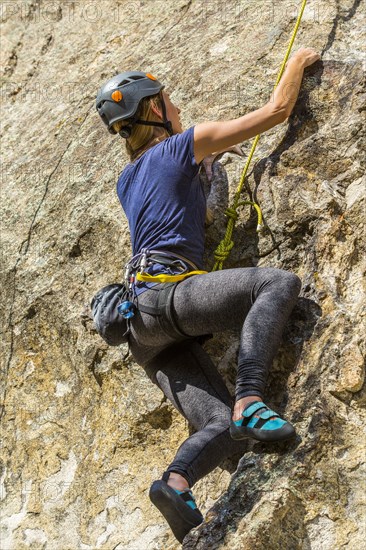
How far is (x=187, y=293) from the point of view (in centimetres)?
478

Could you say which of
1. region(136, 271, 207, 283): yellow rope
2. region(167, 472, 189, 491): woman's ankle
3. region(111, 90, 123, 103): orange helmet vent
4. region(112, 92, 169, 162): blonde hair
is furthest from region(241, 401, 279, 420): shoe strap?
region(111, 90, 123, 103): orange helmet vent

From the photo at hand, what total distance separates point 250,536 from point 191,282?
1.36 metres

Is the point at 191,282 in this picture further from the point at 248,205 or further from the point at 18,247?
the point at 18,247

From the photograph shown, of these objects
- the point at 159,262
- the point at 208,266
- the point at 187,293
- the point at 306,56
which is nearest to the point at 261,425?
the point at 187,293

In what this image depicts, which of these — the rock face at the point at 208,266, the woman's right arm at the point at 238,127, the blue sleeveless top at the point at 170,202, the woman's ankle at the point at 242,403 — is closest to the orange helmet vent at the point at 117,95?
the blue sleeveless top at the point at 170,202

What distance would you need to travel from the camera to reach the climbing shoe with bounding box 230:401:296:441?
4.33 metres

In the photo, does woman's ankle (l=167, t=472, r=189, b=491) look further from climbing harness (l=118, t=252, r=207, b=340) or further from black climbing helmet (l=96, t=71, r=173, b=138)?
black climbing helmet (l=96, t=71, r=173, b=138)

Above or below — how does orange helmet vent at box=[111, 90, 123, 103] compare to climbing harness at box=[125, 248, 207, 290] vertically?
above

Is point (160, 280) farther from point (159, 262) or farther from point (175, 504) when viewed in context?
point (175, 504)

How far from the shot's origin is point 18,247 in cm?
680

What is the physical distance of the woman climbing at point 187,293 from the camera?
14.8ft

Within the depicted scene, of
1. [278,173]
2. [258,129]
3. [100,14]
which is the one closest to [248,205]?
[278,173]

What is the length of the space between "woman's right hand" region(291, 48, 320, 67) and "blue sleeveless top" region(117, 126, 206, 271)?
1.12 meters

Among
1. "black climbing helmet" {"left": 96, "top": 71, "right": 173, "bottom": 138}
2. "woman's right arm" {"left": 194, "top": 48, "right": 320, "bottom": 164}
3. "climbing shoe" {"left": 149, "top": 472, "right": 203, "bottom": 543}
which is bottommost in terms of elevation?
"climbing shoe" {"left": 149, "top": 472, "right": 203, "bottom": 543}
